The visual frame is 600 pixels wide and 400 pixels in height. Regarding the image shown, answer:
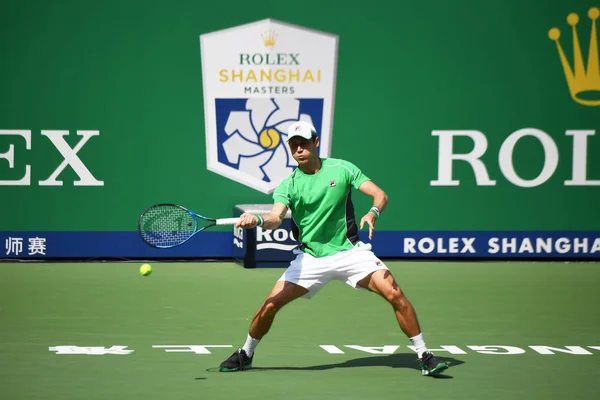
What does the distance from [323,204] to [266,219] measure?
16.9 inches

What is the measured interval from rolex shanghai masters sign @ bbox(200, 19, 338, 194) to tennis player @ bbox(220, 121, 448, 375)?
6434 mm

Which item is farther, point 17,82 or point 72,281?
point 17,82

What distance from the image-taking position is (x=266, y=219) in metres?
7.00

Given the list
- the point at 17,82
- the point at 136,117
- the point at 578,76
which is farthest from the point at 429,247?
the point at 17,82

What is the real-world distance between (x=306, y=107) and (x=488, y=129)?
2.20 meters

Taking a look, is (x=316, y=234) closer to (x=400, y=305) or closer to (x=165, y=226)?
(x=400, y=305)

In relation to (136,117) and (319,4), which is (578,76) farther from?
(136,117)

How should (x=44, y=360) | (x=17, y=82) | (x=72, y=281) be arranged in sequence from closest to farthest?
(x=44, y=360), (x=72, y=281), (x=17, y=82)

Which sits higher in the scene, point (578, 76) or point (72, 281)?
point (578, 76)

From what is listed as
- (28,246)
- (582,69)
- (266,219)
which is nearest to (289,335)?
(266,219)

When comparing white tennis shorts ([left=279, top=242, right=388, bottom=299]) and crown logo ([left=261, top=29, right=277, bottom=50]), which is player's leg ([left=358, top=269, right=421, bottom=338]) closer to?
white tennis shorts ([left=279, top=242, right=388, bottom=299])

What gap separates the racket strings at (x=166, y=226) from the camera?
760 centimetres

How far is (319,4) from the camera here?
13.7m

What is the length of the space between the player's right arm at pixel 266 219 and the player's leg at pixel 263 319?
1.28 feet
